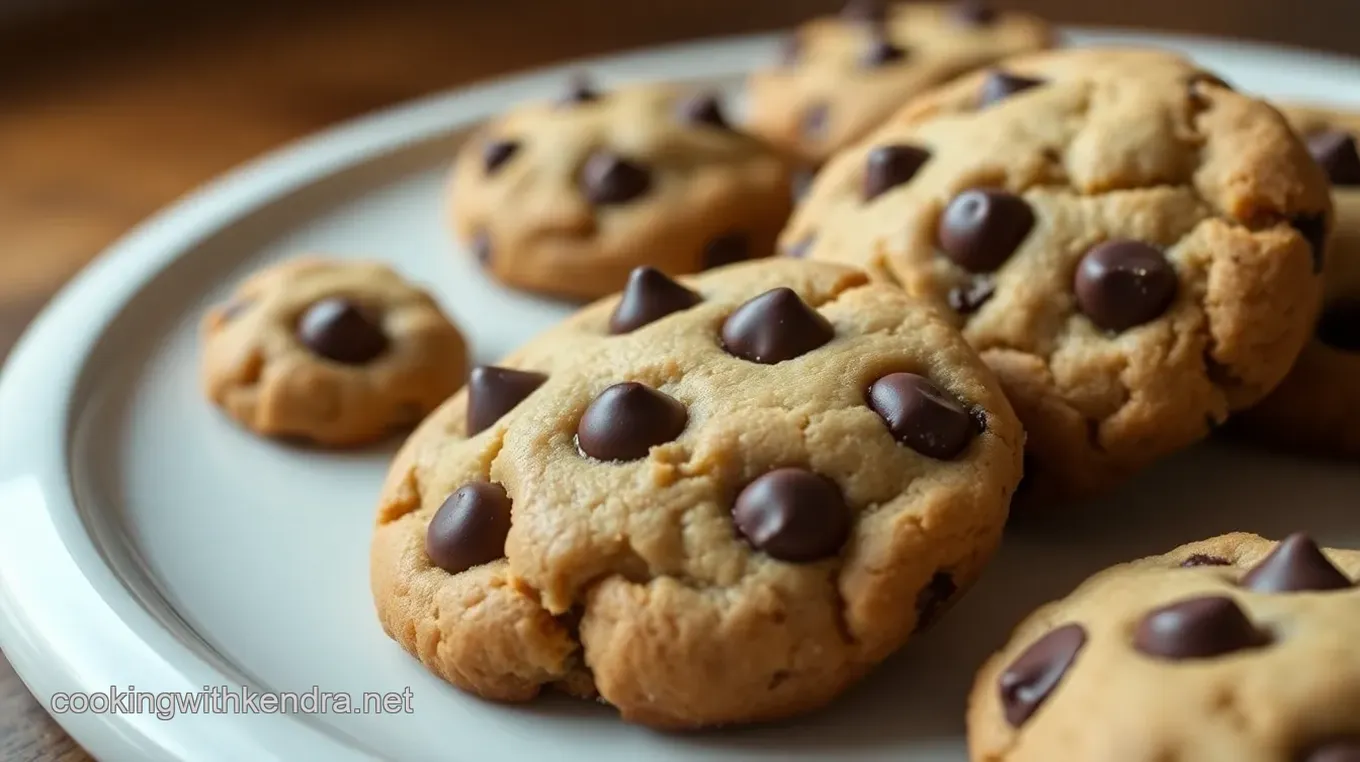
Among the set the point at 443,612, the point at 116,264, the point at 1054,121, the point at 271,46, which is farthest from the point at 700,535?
the point at 271,46

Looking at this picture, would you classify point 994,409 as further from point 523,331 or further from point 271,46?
point 271,46

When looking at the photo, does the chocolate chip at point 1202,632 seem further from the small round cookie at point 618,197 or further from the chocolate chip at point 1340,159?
the small round cookie at point 618,197

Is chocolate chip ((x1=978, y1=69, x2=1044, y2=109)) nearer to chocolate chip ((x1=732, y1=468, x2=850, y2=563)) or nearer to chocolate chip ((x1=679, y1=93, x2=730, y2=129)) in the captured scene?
A: chocolate chip ((x1=679, y1=93, x2=730, y2=129))

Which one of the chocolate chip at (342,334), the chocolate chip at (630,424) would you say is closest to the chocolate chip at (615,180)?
the chocolate chip at (342,334)

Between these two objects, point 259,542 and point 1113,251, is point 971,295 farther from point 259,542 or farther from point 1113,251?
point 259,542

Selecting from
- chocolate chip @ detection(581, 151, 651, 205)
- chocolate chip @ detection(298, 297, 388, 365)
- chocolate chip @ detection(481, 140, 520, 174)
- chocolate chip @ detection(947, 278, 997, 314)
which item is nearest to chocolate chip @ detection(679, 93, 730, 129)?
chocolate chip @ detection(581, 151, 651, 205)

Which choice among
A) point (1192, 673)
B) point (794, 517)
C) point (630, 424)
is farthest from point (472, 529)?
point (1192, 673)
